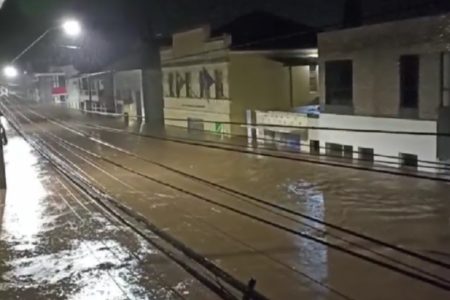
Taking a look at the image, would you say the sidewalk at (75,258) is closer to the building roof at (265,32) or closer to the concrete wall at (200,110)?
the concrete wall at (200,110)

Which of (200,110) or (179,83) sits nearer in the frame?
(200,110)

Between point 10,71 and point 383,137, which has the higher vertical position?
point 10,71

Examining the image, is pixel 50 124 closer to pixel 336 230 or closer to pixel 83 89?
pixel 83 89

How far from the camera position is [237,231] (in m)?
13.4

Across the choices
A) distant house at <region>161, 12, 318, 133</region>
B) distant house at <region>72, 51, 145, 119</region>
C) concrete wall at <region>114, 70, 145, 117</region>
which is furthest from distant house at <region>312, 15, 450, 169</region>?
distant house at <region>72, 51, 145, 119</region>

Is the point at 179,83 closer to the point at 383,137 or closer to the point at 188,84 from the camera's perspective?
the point at 188,84

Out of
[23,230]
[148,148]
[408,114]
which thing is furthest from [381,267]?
[148,148]

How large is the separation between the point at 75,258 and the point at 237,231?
3482 mm

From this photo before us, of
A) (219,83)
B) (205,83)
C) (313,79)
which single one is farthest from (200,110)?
(313,79)

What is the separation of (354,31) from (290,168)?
18.8 feet

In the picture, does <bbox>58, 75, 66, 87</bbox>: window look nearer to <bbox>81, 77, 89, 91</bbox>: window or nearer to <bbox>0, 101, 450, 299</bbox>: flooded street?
<bbox>81, 77, 89, 91</bbox>: window

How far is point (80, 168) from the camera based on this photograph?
24094 millimetres

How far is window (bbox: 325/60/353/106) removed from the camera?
80.3ft

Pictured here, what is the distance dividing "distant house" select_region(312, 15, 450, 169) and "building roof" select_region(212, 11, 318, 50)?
6958 millimetres
